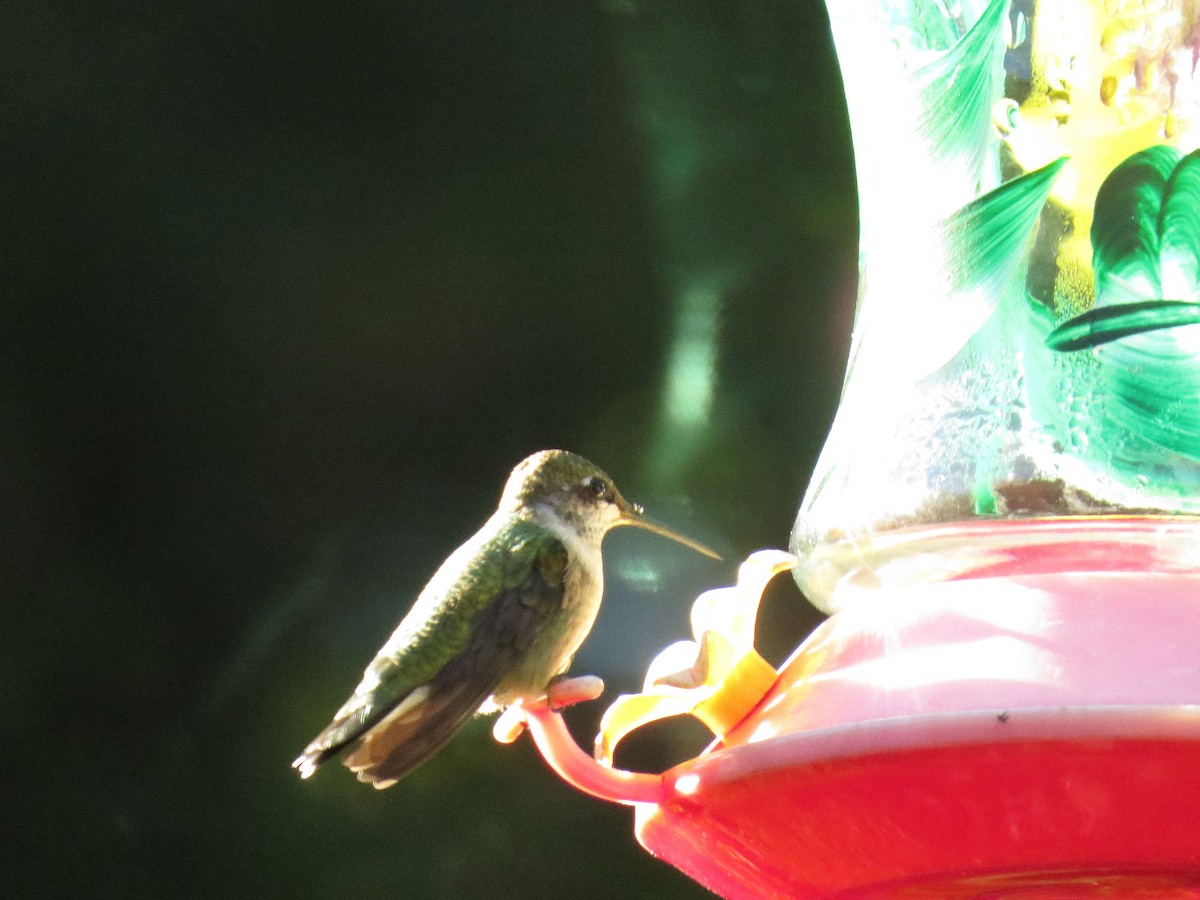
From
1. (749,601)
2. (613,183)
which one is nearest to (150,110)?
(613,183)

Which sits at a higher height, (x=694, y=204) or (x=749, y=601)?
(x=694, y=204)

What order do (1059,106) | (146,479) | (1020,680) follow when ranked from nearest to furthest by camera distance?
1. (1020,680)
2. (1059,106)
3. (146,479)

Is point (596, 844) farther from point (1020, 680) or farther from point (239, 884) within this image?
point (1020, 680)

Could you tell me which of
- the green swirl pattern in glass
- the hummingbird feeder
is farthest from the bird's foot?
the green swirl pattern in glass

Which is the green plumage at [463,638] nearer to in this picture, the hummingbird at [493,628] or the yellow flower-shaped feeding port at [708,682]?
the hummingbird at [493,628]

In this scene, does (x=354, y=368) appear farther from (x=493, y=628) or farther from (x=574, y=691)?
(x=574, y=691)

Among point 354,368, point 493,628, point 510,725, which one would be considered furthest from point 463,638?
point 354,368

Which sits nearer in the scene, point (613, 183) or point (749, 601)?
point (749, 601)

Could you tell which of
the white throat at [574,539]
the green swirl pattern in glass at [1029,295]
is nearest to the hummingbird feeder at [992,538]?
the green swirl pattern in glass at [1029,295]
